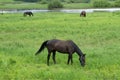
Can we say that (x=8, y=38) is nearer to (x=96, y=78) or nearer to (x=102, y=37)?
(x=102, y=37)

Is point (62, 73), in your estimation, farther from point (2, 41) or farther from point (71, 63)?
point (2, 41)

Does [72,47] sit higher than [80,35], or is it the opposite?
[72,47]

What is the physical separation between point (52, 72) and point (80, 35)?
1112 cm

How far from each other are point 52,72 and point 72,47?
71.4 inches

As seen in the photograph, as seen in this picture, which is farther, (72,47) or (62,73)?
(72,47)

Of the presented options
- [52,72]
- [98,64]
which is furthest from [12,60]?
[98,64]

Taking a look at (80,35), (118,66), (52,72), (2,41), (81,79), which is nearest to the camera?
(81,79)

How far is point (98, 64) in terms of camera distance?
42.5ft

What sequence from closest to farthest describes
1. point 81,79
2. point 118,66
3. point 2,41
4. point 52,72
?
point 81,79, point 52,72, point 118,66, point 2,41

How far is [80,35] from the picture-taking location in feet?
73.6

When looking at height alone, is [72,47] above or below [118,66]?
above

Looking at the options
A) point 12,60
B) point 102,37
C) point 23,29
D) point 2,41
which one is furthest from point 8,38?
point 12,60

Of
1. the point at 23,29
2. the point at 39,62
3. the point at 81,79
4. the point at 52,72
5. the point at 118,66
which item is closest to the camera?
the point at 81,79

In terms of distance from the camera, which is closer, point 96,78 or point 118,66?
point 96,78
